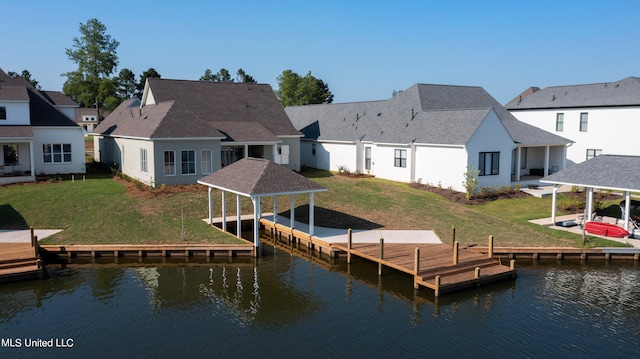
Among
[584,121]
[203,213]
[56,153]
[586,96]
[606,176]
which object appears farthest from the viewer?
[586,96]

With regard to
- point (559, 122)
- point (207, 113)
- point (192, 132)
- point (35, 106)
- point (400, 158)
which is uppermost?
point (35, 106)

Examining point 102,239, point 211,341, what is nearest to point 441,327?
point 211,341

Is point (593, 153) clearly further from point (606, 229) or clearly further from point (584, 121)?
point (606, 229)

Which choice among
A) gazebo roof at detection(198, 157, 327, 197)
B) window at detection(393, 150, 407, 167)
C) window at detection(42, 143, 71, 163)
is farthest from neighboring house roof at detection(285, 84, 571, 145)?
window at detection(42, 143, 71, 163)

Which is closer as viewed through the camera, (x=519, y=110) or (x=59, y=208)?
(x=59, y=208)

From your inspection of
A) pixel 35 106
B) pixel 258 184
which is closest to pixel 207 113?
pixel 35 106

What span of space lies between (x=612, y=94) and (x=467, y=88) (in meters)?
11.5

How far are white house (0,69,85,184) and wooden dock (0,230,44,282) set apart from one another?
15002 millimetres

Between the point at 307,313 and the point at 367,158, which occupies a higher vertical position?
the point at 367,158

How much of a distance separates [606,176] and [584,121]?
19.4 m

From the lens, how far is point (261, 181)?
23094mm

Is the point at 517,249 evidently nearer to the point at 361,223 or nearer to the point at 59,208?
the point at 361,223

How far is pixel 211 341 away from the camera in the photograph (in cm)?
1436

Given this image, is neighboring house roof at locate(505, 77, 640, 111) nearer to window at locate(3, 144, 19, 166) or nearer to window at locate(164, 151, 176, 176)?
window at locate(164, 151, 176, 176)
